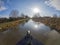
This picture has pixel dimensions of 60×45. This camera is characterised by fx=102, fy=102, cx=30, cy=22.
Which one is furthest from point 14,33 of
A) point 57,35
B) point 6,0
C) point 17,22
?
point 57,35

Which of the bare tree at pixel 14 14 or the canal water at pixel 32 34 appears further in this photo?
the bare tree at pixel 14 14

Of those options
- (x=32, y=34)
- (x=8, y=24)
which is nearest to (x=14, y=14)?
(x=8, y=24)

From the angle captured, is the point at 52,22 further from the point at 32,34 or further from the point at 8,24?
the point at 8,24

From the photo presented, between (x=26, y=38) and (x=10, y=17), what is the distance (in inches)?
Result: 27.2

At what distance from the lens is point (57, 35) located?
2521 millimetres

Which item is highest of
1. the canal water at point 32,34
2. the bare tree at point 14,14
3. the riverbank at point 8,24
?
the bare tree at point 14,14

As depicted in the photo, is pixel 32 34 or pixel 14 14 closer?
pixel 32 34

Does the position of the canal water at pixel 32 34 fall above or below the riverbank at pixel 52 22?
below

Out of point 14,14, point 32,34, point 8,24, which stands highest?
point 14,14

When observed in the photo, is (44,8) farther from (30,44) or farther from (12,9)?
(30,44)

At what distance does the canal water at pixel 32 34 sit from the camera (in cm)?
244

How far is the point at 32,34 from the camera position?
99.1 inches

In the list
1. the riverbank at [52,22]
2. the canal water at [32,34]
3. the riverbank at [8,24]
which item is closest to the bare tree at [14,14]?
the riverbank at [8,24]

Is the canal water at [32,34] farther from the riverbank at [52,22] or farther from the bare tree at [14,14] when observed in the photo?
the bare tree at [14,14]
